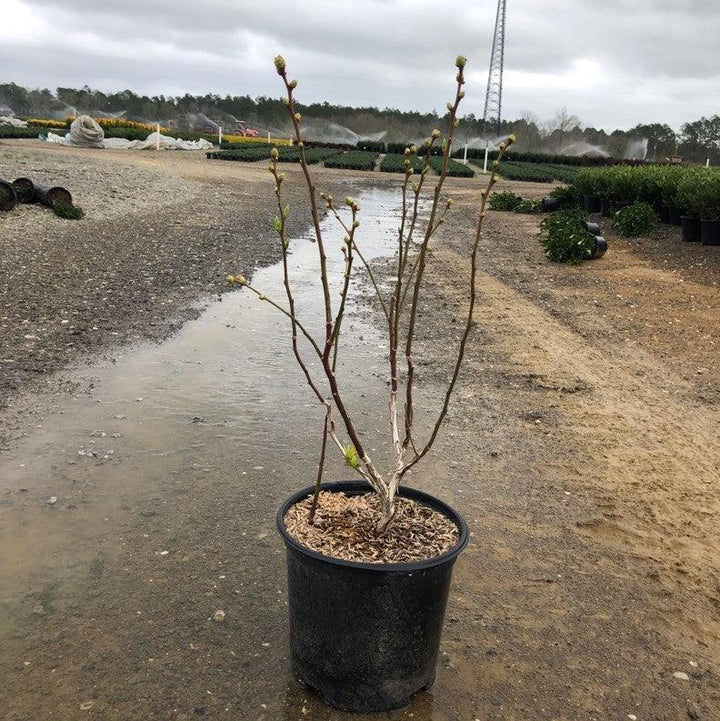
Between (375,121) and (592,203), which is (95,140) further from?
(375,121)

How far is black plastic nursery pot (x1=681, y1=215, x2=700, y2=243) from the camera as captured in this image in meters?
11.8

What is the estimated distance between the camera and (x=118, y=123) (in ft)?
153

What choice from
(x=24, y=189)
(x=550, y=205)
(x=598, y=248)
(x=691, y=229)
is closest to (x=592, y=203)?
(x=550, y=205)

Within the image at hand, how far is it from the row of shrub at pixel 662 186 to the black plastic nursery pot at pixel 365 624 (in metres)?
10.6

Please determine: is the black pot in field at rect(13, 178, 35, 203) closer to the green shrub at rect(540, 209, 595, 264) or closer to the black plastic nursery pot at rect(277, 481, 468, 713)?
the green shrub at rect(540, 209, 595, 264)

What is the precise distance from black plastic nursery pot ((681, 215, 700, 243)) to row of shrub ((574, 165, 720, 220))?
0.12 metres

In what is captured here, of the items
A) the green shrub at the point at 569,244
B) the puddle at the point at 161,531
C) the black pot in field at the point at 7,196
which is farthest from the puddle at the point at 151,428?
the black pot in field at the point at 7,196

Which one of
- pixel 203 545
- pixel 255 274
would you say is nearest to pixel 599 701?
pixel 203 545

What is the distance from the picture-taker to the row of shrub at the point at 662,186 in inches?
445

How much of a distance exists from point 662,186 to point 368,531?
1263cm

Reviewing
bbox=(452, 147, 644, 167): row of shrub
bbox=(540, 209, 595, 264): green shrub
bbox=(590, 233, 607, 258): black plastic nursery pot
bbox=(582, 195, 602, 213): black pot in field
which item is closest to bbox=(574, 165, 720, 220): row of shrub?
bbox=(582, 195, 602, 213): black pot in field

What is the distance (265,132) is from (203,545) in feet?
229

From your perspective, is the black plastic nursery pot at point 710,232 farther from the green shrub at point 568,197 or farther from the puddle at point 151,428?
the puddle at point 151,428

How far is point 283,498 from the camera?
3672 millimetres
